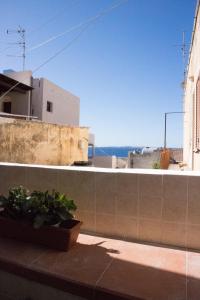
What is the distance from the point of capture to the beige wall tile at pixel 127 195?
97.6 inches

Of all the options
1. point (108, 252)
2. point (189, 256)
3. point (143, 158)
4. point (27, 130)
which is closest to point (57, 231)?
point (108, 252)

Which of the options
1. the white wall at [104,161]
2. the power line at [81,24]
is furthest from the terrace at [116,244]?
the white wall at [104,161]

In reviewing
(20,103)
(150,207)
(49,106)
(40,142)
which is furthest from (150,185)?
(49,106)

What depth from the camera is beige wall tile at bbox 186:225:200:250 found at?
7.50 ft

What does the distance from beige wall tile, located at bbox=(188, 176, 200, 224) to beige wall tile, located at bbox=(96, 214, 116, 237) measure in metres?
0.74

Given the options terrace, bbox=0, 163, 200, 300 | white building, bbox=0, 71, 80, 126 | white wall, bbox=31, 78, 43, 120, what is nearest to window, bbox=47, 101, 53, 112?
white building, bbox=0, 71, 80, 126

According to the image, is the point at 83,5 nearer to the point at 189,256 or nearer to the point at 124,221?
the point at 124,221

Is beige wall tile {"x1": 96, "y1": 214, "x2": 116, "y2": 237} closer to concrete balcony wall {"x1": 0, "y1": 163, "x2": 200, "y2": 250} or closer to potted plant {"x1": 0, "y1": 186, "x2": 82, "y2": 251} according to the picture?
concrete balcony wall {"x1": 0, "y1": 163, "x2": 200, "y2": 250}

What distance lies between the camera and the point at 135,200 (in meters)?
2.47

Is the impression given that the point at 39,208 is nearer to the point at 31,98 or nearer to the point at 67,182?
the point at 67,182

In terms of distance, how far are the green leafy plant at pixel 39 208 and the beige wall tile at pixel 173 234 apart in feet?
2.78

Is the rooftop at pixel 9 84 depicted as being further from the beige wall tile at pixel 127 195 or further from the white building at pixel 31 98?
the beige wall tile at pixel 127 195

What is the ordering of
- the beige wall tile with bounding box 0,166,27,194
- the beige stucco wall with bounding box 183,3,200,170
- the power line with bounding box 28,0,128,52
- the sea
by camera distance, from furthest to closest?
the sea
the power line with bounding box 28,0,128,52
the beige stucco wall with bounding box 183,3,200,170
the beige wall tile with bounding box 0,166,27,194

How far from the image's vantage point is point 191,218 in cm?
229
